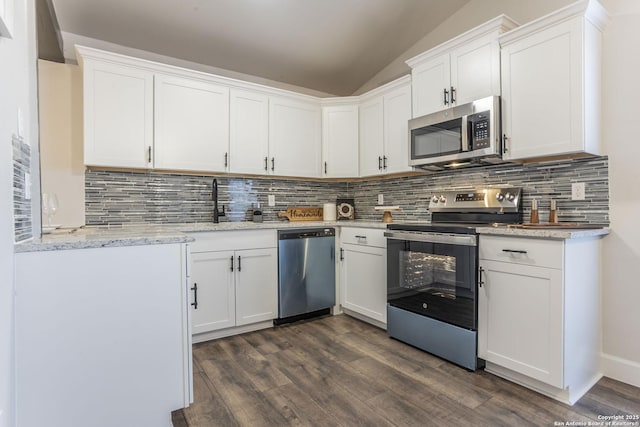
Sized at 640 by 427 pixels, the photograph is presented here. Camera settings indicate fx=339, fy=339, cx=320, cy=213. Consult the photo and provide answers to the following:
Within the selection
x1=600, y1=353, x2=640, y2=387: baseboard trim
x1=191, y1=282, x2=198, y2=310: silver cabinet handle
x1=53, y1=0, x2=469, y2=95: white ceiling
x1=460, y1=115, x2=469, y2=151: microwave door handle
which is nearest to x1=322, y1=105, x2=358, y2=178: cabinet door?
x1=53, y1=0, x2=469, y2=95: white ceiling

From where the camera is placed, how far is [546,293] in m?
1.84

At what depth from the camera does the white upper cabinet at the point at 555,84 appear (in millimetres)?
1968

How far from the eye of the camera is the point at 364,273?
9.97ft

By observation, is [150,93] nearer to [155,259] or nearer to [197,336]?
[155,259]

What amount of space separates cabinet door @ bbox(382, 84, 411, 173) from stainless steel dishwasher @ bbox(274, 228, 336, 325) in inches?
34.2

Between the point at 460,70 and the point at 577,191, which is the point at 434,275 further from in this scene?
the point at 460,70

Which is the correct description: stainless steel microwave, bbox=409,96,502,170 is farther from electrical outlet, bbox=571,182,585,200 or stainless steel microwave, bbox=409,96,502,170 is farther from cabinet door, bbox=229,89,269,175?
cabinet door, bbox=229,89,269,175

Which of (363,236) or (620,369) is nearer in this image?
(620,369)

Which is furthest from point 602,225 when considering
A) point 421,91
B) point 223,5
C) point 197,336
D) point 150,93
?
point 150,93

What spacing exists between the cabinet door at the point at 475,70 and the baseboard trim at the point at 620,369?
185 cm

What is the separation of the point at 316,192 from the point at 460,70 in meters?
1.96

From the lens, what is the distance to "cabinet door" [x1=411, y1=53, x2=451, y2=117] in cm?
265

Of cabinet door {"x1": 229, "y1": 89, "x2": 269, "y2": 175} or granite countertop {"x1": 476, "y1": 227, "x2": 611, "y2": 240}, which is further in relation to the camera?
cabinet door {"x1": 229, "y1": 89, "x2": 269, "y2": 175}

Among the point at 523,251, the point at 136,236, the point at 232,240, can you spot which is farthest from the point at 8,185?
the point at 523,251
